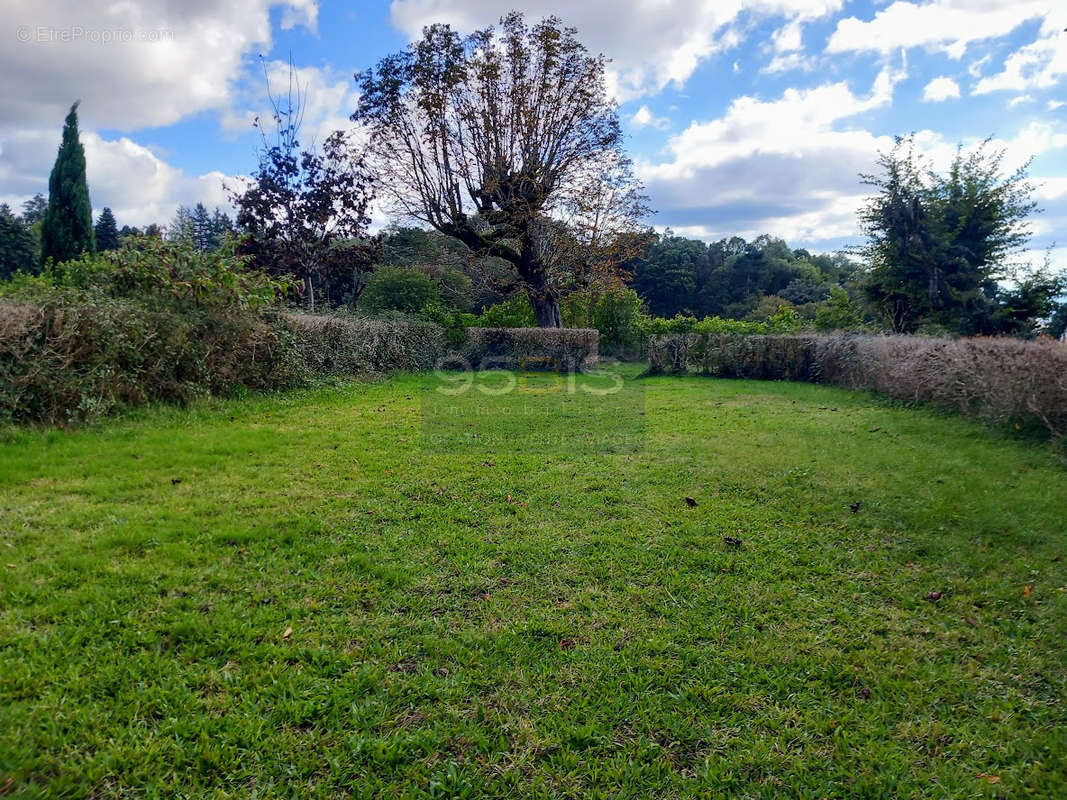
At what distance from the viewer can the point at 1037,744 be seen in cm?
196

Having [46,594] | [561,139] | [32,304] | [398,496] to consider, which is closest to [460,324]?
[561,139]

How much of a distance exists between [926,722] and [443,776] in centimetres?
188

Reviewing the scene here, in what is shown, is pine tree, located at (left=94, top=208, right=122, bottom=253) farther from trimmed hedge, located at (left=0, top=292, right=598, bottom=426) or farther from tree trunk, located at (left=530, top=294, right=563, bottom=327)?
trimmed hedge, located at (left=0, top=292, right=598, bottom=426)

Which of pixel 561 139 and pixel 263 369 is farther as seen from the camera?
pixel 561 139

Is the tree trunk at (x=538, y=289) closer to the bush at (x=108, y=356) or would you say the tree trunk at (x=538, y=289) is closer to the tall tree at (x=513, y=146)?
the tall tree at (x=513, y=146)

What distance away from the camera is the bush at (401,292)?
20953 millimetres

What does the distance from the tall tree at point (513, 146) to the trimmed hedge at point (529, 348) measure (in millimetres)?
2122

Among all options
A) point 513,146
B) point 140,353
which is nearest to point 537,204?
point 513,146

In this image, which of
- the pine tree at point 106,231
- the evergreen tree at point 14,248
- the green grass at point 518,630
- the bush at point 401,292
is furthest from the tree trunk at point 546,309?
the pine tree at point 106,231

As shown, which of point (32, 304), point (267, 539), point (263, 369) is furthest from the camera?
point (263, 369)

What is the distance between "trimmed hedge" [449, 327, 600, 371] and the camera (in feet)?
49.0

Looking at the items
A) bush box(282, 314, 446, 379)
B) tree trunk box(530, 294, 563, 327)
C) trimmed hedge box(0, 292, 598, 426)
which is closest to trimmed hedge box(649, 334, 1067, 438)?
tree trunk box(530, 294, 563, 327)

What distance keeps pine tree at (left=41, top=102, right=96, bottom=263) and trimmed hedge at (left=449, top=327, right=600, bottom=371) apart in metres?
15.5

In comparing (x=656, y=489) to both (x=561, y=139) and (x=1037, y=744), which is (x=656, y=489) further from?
(x=561, y=139)
